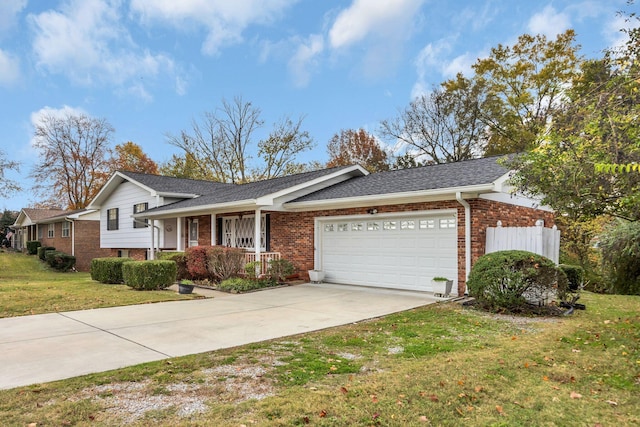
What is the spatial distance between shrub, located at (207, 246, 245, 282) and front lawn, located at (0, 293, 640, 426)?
24.8 ft

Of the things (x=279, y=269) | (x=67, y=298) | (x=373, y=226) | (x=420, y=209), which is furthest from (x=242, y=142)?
(x=420, y=209)

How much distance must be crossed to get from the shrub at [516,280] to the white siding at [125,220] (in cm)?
1532

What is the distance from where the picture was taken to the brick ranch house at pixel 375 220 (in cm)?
1018

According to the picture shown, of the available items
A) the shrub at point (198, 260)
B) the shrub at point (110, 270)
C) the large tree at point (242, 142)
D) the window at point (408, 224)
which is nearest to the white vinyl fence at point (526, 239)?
the window at point (408, 224)

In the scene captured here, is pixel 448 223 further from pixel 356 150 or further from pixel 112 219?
pixel 356 150

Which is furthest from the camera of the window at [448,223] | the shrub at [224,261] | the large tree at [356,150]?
the large tree at [356,150]

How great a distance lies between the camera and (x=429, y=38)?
18.3 metres

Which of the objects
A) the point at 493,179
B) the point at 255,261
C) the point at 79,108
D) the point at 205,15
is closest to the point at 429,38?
the point at 205,15

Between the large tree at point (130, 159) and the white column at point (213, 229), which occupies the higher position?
the large tree at point (130, 159)

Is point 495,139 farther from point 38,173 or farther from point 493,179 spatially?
point 38,173

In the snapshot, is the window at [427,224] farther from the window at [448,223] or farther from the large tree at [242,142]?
the large tree at [242,142]

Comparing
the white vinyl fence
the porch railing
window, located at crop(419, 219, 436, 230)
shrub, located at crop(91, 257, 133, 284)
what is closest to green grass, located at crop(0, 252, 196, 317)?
shrub, located at crop(91, 257, 133, 284)

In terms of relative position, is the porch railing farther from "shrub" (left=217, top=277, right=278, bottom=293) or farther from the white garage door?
the white garage door

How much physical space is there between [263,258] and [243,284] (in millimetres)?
1372
